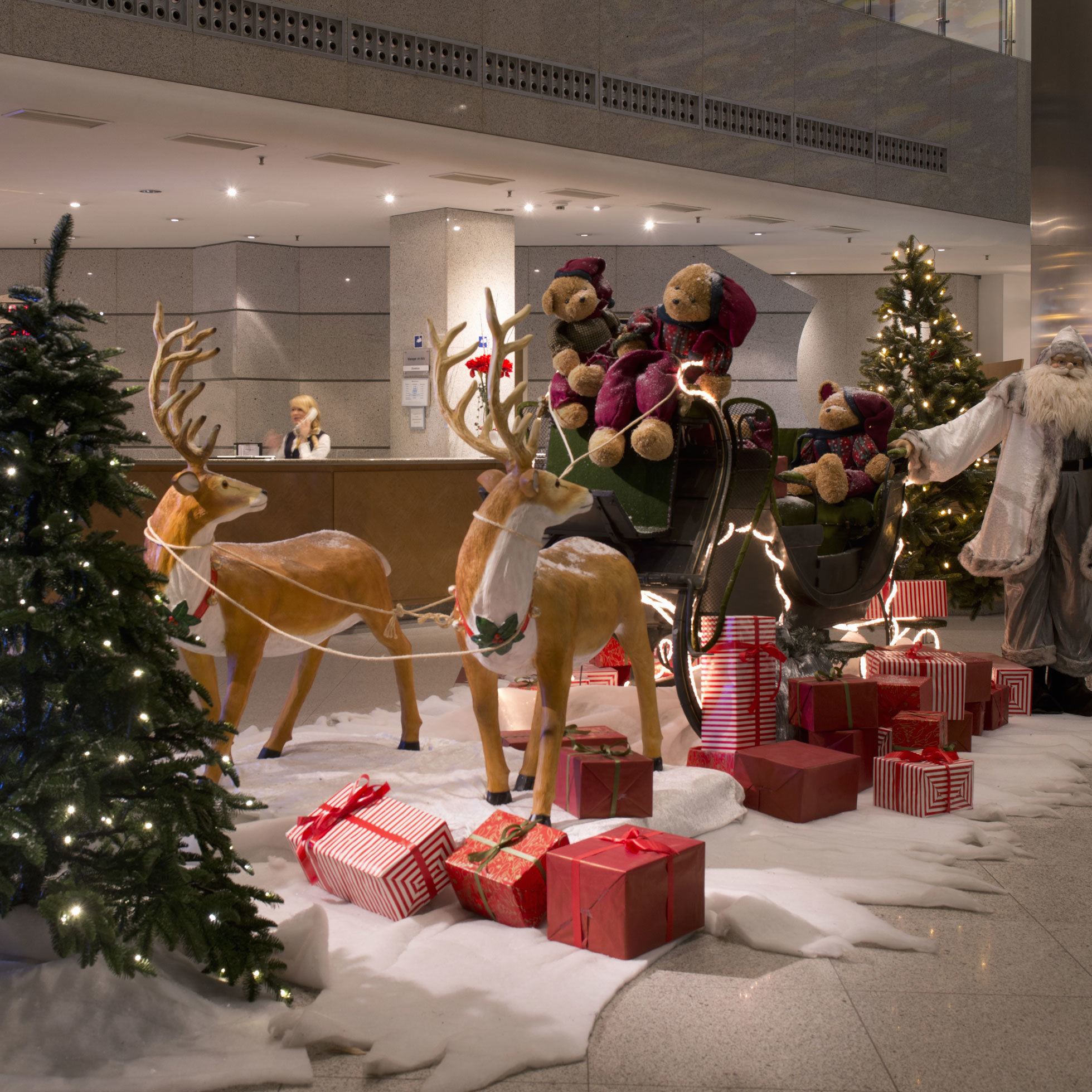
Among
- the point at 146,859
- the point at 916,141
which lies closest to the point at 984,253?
the point at 916,141

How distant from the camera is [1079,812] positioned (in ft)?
12.7

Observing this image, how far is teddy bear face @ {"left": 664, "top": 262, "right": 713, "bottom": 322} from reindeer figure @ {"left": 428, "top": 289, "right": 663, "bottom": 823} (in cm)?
121

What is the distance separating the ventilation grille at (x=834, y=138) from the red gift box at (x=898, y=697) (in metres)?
6.89

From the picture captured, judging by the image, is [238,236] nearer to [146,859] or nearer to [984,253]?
[984,253]

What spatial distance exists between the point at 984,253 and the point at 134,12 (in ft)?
34.0

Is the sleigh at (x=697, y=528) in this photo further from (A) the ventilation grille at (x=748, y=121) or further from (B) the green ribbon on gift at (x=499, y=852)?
(A) the ventilation grille at (x=748, y=121)

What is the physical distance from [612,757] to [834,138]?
8334 mm

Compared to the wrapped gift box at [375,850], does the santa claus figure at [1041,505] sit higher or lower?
higher

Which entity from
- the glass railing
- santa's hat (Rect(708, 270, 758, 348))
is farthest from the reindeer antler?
the glass railing

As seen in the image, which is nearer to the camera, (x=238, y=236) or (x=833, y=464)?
(x=833, y=464)

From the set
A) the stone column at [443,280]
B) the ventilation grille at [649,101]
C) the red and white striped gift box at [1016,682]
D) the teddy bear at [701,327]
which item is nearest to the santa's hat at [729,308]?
the teddy bear at [701,327]

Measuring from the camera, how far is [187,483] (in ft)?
11.7

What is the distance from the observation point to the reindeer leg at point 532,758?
12.5 ft

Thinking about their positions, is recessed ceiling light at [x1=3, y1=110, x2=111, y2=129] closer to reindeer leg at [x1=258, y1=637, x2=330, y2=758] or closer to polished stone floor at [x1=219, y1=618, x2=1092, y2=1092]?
reindeer leg at [x1=258, y1=637, x2=330, y2=758]
